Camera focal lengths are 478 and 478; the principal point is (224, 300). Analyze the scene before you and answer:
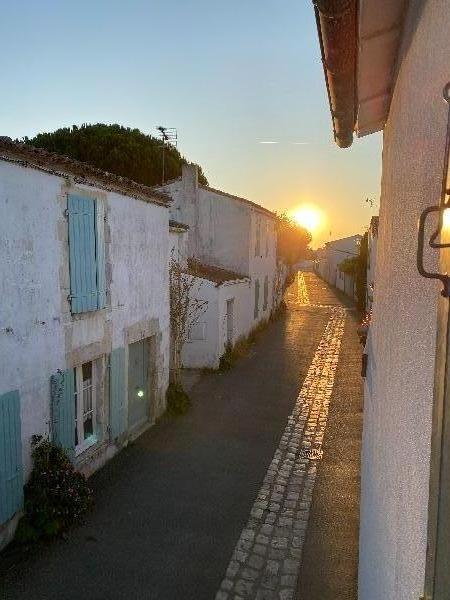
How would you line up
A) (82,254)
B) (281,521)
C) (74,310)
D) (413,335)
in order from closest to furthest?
(413,335), (281,521), (74,310), (82,254)

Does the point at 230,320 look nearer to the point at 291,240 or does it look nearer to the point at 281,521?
the point at 281,521

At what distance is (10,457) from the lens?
21.0 feet

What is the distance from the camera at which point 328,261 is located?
60.8 meters

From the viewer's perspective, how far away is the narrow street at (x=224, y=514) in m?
5.90

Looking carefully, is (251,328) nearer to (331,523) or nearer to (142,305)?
(142,305)

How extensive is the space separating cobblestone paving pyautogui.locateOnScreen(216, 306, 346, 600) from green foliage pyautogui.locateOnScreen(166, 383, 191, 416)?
2.64 m

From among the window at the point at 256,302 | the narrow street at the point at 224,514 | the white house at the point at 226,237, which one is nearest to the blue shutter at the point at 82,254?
the narrow street at the point at 224,514

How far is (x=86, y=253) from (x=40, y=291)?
1.36m

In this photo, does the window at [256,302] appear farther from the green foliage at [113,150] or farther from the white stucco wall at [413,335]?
the white stucco wall at [413,335]

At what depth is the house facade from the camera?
1320 millimetres

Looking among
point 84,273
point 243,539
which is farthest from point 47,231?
point 243,539

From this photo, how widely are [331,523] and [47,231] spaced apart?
611 centimetres

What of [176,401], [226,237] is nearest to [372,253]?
[226,237]

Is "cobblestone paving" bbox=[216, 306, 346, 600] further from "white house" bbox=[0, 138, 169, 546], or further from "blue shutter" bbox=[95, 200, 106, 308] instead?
"blue shutter" bbox=[95, 200, 106, 308]
